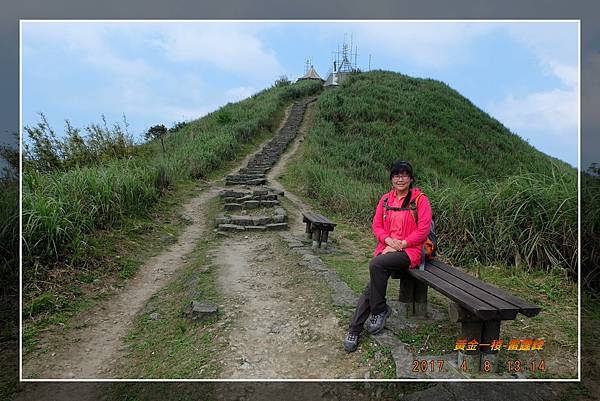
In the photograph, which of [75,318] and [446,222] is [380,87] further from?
[75,318]

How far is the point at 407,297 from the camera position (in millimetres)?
3727

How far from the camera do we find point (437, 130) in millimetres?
23234

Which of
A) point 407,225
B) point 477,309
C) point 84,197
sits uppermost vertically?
point 84,197

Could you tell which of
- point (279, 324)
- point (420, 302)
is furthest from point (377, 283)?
point (279, 324)

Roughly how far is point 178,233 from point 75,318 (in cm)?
379

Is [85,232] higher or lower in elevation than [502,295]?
higher

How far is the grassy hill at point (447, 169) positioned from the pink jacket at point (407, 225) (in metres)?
2.49

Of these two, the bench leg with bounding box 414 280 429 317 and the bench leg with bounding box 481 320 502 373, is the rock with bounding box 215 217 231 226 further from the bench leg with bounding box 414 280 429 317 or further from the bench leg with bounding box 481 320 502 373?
the bench leg with bounding box 481 320 502 373

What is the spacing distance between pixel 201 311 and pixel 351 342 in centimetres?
168

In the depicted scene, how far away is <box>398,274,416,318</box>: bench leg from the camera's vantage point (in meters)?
3.69

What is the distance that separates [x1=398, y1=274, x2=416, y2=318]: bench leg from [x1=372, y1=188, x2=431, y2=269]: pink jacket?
41 cm

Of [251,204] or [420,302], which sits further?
[251,204]

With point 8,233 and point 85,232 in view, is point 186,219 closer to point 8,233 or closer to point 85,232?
point 85,232

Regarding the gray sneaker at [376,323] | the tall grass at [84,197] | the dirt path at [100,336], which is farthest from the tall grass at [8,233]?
the gray sneaker at [376,323]
